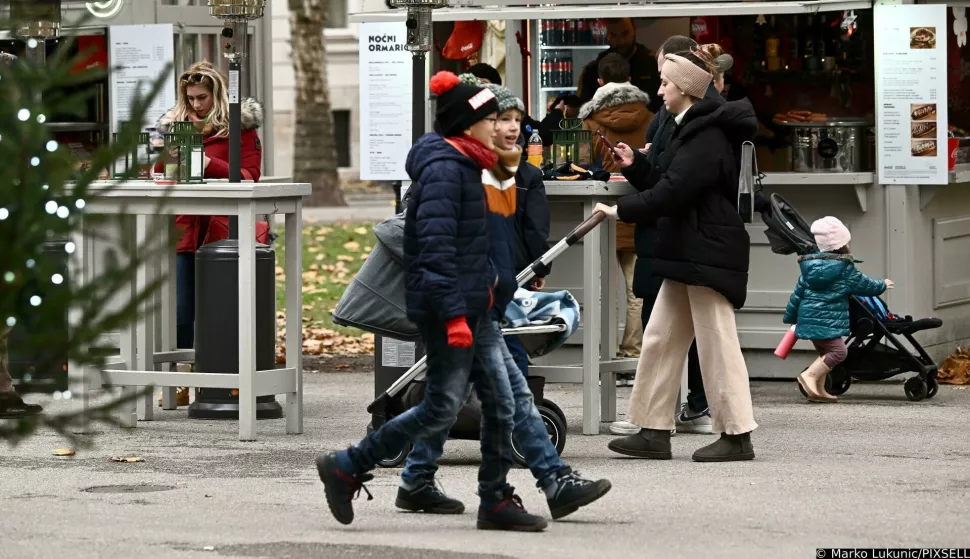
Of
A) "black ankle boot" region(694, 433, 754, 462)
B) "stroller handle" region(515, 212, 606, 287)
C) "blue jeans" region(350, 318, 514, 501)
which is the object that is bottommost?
"black ankle boot" region(694, 433, 754, 462)

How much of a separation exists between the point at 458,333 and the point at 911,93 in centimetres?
571

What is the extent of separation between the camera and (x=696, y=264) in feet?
26.2

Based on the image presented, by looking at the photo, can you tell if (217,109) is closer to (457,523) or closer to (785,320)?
(785,320)

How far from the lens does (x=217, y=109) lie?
10305 mm

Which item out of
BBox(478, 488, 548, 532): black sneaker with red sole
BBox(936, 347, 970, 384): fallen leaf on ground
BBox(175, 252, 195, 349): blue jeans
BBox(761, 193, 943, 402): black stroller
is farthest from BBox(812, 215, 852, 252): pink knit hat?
BBox(478, 488, 548, 532): black sneaker with red sole

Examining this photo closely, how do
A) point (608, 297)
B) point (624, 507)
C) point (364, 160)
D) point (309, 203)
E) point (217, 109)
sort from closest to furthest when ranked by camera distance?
point (624, 507) → point (608, 297) → point (217, 109) → point (364, 160) → point (309, 203)

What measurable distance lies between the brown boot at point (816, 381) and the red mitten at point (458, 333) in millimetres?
4611

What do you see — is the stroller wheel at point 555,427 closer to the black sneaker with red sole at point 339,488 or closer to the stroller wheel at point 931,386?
the black sneaker with red sole at point 339,488

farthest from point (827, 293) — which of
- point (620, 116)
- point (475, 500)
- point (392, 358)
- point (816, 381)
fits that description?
point (475, 500)

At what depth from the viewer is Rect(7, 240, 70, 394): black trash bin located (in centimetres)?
425

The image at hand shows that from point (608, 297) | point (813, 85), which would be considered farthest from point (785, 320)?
point (813, 85)

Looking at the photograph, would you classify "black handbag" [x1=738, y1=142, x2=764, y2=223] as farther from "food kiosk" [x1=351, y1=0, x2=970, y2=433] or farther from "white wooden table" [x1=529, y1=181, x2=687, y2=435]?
"food kiosk" [x1=351, y1=0, x2=970, y2=433]

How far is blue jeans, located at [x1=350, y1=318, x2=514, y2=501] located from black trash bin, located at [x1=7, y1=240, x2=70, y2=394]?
1.95 metres

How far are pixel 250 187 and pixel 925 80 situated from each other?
4528mm
